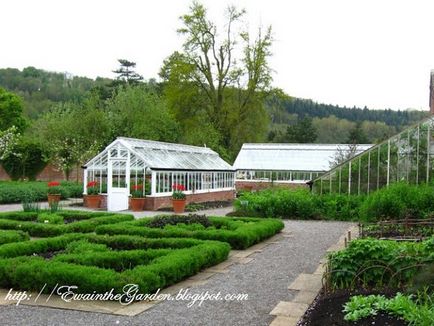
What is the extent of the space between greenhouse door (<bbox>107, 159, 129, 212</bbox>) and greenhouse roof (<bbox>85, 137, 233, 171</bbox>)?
813 mm

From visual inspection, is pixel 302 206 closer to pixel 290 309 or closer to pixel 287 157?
pixel 290 309

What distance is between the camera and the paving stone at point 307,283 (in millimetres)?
7735

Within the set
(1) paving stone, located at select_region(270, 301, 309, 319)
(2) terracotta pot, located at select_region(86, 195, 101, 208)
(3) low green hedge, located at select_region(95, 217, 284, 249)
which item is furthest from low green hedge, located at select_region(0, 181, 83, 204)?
(1) paving stone, located at select_region(270, 301, 309, 319)

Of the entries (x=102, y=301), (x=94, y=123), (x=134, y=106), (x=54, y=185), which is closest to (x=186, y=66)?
(x=134, y=106)

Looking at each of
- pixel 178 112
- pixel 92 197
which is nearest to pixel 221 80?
pixel 178 112

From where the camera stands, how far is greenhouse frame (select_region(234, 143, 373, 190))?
3694cm

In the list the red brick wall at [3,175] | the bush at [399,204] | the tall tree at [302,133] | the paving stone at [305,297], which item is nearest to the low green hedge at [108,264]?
the paving stone at [305,297]

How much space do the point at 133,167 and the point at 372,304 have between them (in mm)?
17309

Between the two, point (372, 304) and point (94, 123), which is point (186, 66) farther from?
point (372, 304)

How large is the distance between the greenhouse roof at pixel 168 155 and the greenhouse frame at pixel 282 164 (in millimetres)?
7286

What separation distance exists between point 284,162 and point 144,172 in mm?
18213

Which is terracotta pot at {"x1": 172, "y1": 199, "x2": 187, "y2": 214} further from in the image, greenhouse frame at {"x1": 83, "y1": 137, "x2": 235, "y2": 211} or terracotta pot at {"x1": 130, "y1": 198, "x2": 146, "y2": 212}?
terracotta pot at {"x1": 130, "y1": 198, "x2": 146, "y2": 212}

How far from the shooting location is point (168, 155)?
24.4 meters

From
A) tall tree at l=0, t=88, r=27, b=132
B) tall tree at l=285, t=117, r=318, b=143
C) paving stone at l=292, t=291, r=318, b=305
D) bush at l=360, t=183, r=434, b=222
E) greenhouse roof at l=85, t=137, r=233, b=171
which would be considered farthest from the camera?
tall tree at l=285, t=117, r=318, b=143
